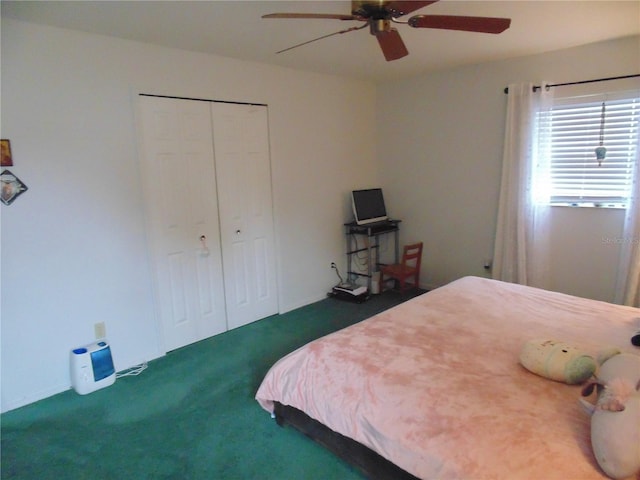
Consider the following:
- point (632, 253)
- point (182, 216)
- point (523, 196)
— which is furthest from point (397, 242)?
point (182, 216)

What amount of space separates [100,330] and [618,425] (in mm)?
3055

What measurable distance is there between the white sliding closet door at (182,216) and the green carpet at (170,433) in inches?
15.9

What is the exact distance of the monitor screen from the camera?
4535mm

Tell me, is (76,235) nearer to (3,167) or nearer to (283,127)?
(3,167)

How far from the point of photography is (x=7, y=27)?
2.41m

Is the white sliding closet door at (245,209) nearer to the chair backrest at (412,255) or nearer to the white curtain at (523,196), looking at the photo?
the chair backrest at (412,255)

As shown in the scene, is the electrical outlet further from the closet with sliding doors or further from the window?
the window

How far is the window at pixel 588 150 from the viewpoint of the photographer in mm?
3242

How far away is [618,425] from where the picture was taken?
123 cm

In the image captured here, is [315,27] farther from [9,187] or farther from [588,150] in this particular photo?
[588,150]

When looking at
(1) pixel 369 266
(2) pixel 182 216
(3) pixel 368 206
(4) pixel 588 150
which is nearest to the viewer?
(2) pixel 182 216

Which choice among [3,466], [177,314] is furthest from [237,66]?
[3,466]


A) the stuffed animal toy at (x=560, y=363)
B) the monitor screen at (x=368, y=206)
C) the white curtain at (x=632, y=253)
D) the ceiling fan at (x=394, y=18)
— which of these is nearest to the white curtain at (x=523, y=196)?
the white curtain at (x=632, y=253)

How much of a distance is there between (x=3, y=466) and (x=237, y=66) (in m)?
3.21
